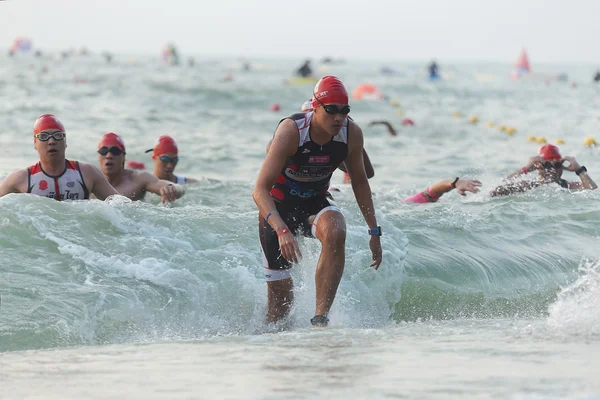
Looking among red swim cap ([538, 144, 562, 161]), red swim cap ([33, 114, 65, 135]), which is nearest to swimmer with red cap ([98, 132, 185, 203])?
red swim cap ([33, 114, 65, 135])

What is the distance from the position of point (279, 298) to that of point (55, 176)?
3209mm

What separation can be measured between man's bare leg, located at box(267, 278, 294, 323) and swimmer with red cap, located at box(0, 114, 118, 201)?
9.57ft

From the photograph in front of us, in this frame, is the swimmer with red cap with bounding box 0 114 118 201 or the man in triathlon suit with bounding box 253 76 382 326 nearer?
the man in triathlon suit with bounding box 253 76 382 326

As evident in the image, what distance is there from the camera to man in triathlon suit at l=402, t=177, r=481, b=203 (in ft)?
33.3

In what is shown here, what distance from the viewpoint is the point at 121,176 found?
10250mm

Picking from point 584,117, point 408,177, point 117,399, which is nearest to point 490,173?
point 408,177

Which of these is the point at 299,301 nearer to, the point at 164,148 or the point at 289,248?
the point at 289,248

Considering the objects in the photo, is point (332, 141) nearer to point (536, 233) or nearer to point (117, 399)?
point (117, 399)

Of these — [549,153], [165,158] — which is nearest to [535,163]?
[549,153]

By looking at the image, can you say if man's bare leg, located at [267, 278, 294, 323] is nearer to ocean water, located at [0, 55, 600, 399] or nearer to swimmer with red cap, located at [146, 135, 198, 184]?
ocean water, located at [0, 55, 600, 399]

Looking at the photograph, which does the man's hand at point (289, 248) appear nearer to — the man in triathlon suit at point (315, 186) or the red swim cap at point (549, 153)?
the man in triathlon suit at point (315, 186)

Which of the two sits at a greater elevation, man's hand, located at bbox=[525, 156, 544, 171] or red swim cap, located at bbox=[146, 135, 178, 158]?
red swim cap, located at bbox=[146, 135, 178, 158]

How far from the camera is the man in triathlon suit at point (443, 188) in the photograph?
33.3 ft

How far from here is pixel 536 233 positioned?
10344 millimetres
